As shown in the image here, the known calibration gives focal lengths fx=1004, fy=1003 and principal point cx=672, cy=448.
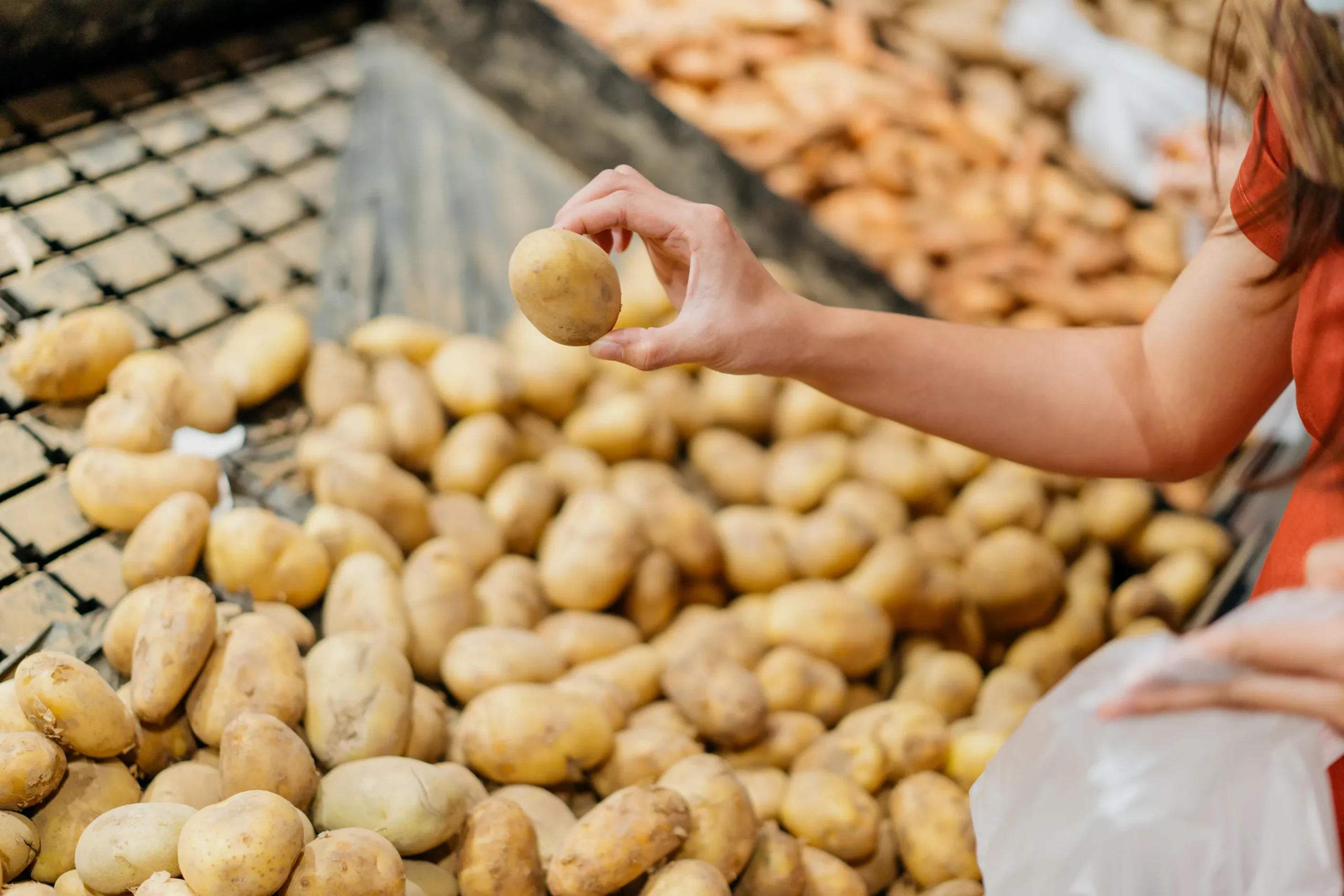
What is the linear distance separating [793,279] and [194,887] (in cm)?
122

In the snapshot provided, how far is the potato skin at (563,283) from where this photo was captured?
0.75 m

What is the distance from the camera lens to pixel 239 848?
63 cm

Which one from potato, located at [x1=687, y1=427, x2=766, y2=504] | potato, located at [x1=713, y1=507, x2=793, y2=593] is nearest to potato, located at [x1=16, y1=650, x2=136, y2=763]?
potato, located at [x1=713, y1=507, x2=793, y2=593]

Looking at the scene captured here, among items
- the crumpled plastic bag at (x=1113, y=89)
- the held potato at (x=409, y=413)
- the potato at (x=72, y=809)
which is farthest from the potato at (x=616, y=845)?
the crumpled plastic bag at (x=1113, y=89)

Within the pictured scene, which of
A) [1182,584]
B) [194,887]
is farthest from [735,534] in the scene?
[194,887]

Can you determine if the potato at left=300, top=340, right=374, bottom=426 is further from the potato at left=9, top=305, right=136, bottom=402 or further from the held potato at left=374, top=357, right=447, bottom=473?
the potato at left=9, top=305, right=136, bottom=402

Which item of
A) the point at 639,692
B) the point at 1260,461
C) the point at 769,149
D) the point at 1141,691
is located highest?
the point at 1260,461

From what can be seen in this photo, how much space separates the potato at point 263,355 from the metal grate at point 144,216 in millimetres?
38

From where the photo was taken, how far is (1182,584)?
137 cm

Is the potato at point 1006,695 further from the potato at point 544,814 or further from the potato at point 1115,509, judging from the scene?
the potato at point 544,814

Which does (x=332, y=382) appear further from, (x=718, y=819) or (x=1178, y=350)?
(x=1178, y=350)

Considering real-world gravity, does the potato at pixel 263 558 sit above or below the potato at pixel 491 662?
above

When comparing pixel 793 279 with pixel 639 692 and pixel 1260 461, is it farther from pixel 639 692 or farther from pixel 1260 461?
pixel 1260 461

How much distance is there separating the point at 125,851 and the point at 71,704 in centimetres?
12
